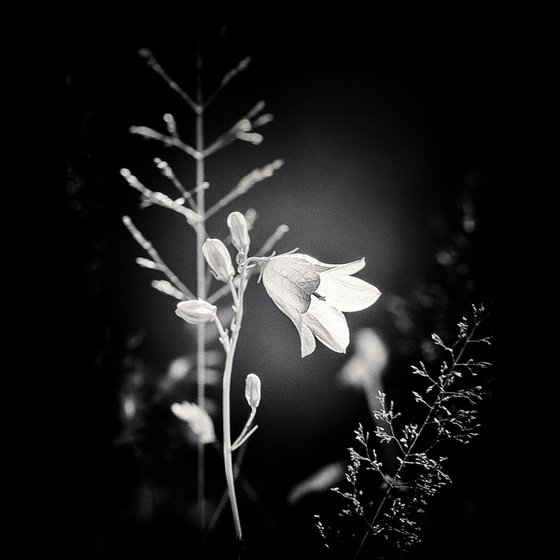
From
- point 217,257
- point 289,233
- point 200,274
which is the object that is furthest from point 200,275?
point 217,257

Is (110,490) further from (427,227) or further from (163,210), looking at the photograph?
(427,227)

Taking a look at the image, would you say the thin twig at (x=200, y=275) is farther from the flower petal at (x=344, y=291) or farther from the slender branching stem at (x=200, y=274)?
the flower petal at (x=344, y=291)

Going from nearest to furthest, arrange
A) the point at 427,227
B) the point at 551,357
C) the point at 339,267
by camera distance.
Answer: the point at 339,267
the point at 551,357
the point at 427,227

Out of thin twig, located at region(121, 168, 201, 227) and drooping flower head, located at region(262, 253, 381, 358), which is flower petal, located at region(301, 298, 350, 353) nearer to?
drooping flower head, located at region(262, 253, 381, 358)

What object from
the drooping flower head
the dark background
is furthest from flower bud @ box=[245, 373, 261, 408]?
the dark background

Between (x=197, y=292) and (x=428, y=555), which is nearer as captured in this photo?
(x=428, y=555)

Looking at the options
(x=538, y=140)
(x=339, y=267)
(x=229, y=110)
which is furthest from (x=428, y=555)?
(x=229, y=110)

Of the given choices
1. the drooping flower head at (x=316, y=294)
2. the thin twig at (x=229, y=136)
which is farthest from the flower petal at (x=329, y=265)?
the thin twig at (x=229, y=136)
